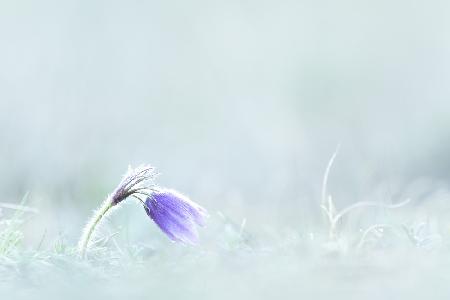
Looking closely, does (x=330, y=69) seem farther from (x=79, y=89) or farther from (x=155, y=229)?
(x=155, y=229)

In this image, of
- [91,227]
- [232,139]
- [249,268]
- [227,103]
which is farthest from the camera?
[227,103]

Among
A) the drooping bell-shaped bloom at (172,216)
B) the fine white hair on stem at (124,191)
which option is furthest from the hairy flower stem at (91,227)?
the drooping bell-shaped bloom at (172,216)

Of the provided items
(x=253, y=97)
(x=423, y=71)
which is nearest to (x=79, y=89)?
(x=253, y=97)

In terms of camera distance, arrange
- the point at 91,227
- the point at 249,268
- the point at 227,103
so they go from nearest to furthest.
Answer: the point at 249,268 → the point at 91,227 → the point at 227,103

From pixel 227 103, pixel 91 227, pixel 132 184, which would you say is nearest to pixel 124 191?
pixel 132 184

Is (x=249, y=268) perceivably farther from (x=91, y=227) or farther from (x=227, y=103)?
(x=227, y=103)

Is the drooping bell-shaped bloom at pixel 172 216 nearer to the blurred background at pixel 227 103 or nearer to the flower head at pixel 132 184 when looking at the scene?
the flower head at pixel 132 184
